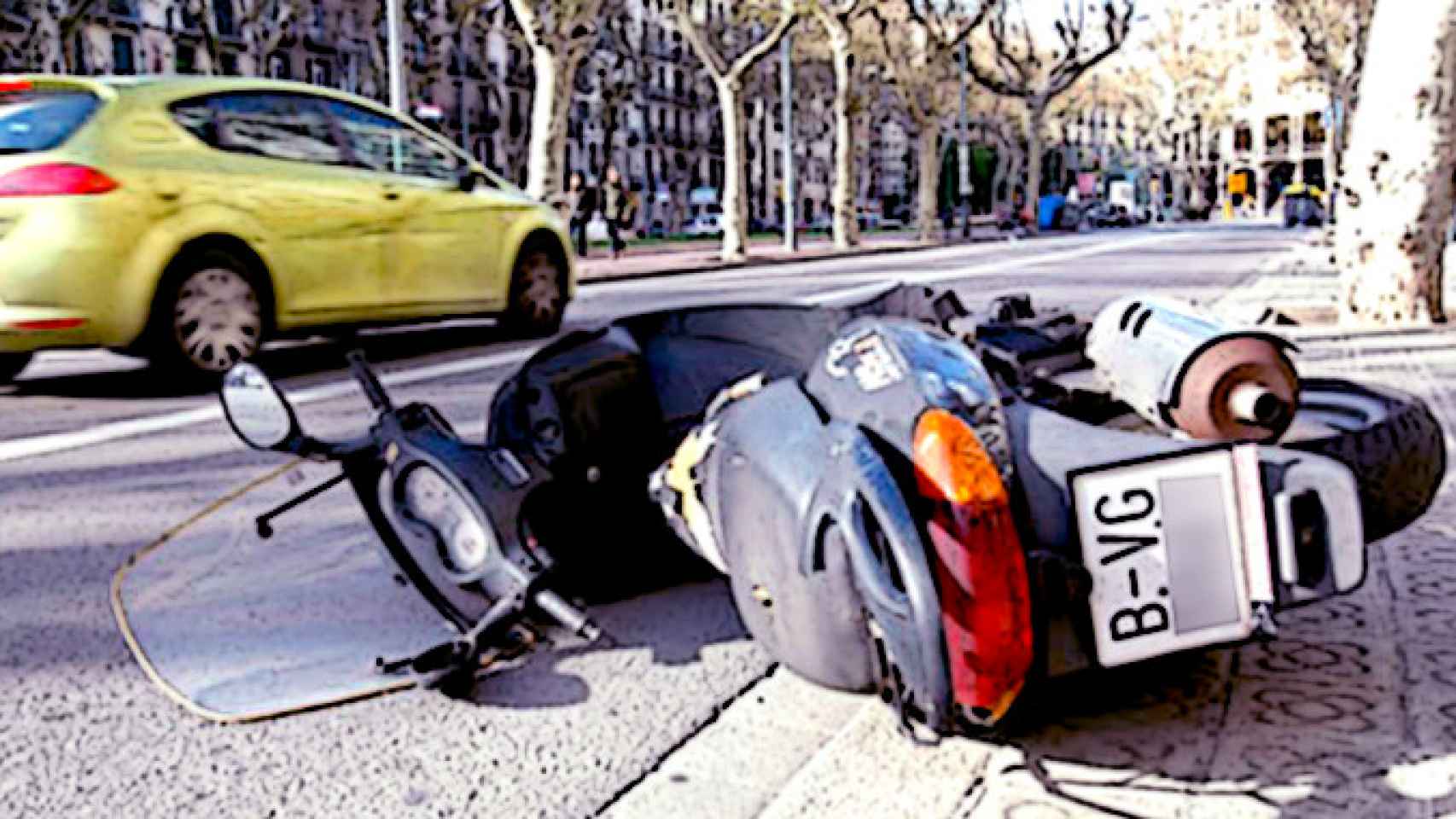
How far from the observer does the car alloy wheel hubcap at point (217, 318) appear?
738 centimetres

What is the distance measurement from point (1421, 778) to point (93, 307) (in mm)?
6191

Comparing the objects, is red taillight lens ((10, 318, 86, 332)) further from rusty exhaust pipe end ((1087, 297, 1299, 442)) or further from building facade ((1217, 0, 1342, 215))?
building facade ((1217, 0, 1342, 215))

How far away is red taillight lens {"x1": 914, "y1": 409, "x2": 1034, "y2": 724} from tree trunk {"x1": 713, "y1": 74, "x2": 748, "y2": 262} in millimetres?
25397

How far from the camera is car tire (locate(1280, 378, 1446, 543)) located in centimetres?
305

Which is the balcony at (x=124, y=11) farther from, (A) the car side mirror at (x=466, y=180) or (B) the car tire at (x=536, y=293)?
(A) the car side mirror at (x=466, y=180)

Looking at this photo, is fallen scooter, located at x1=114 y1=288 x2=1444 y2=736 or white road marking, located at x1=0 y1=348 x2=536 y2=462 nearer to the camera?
fallen scooter, located at x1=114 y1=288 x2=1444 y2=736

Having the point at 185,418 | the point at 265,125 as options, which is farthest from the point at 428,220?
the point at 185,418

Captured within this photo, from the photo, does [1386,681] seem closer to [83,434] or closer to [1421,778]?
[1421,778]

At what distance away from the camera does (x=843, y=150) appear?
3516cm

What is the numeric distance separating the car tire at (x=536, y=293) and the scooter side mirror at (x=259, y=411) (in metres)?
6.65

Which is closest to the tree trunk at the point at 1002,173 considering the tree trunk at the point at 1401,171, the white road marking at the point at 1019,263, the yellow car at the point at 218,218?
the white road marking at the point at 1019,263

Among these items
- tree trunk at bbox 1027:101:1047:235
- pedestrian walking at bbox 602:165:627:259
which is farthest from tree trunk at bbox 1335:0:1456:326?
tree trunk at bbox 1027:101:1047:235

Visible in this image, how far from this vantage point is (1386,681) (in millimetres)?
2934

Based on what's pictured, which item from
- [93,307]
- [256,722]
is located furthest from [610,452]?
[93,307]
